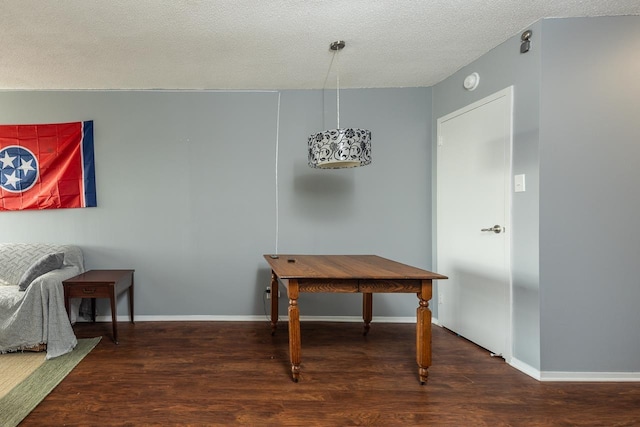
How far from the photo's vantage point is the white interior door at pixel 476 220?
248 cm

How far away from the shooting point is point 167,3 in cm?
198

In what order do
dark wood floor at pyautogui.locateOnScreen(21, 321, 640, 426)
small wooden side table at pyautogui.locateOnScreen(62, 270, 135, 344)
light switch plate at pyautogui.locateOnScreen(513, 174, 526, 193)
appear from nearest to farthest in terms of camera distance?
dark wood floor at pyautogui.locateOnScreen(21, 321, 640, 426), light switch plate at pyautogui.locateOnScreen(513, 174, 526, 193), small wooden side table at pyautogui.locateOnScreen(62, 270, 135, 344)

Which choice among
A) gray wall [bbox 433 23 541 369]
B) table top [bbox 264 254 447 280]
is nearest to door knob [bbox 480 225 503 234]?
gray wall [bbox 433 23 541 369]

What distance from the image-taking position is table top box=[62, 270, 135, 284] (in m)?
2.74

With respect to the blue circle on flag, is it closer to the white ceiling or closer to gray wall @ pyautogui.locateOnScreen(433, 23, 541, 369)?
the white ceiling

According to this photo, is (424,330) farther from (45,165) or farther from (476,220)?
(45,165)

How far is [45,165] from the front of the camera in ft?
10.7

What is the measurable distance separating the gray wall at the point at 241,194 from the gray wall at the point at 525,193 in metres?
1.02

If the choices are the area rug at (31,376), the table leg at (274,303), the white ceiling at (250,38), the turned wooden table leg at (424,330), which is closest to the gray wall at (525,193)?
the white ceiling at (250,38)

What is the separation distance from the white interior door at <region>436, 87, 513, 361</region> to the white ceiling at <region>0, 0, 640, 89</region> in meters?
0.54

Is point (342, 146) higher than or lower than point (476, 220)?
higher

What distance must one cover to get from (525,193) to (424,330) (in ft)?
3.75

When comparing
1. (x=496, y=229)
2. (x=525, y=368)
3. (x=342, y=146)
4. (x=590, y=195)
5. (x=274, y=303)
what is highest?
(x=342, y=146)

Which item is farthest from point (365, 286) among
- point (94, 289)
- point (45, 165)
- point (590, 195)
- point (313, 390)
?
point (45, 165)
